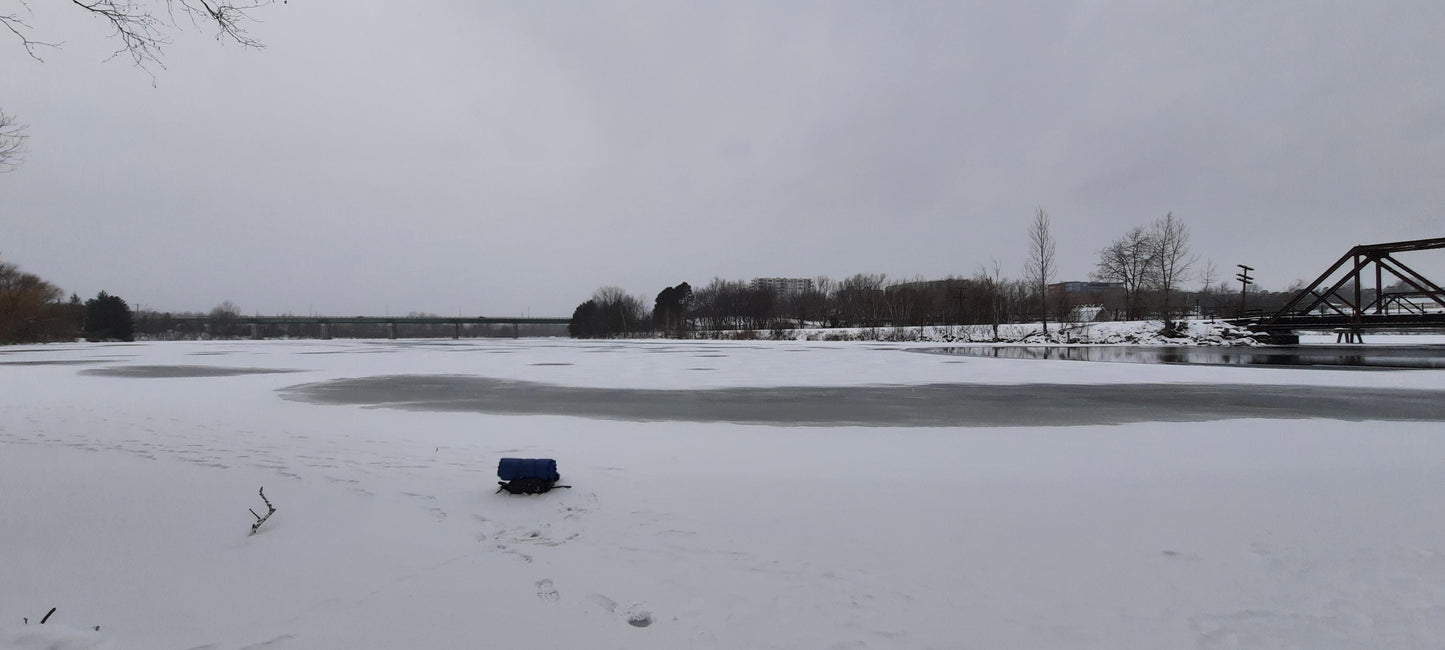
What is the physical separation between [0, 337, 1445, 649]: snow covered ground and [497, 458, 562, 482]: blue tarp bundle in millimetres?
237

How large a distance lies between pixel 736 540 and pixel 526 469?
239cm

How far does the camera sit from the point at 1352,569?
418 cm

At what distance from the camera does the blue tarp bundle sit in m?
6.04

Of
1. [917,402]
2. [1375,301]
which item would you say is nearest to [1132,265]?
[1375,301]

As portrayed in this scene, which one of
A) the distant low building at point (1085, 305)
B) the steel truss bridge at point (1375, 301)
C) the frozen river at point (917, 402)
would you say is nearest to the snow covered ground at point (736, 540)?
the frozen river at point (917, 402)

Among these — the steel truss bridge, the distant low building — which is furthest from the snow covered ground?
the distant low building

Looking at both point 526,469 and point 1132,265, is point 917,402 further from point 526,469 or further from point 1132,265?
point 1132,265

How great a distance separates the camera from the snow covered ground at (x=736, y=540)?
3.49 meters

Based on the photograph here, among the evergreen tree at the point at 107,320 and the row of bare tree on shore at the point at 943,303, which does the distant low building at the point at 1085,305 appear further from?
the evergreen tree at the point at 107,320

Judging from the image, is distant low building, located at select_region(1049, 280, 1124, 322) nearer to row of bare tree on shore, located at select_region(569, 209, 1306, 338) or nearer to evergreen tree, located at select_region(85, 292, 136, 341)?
row of bare tree on shore, located at select_region(569, 209, 1306, 338)

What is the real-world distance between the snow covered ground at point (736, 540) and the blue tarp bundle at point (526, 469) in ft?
0.78

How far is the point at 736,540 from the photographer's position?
15.9 ft

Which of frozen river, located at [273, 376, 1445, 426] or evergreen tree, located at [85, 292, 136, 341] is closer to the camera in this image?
frozen river, located at [273, 376, 1445, 426]

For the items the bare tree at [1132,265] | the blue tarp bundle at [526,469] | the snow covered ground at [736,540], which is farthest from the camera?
the bare tree at [1132,265]
